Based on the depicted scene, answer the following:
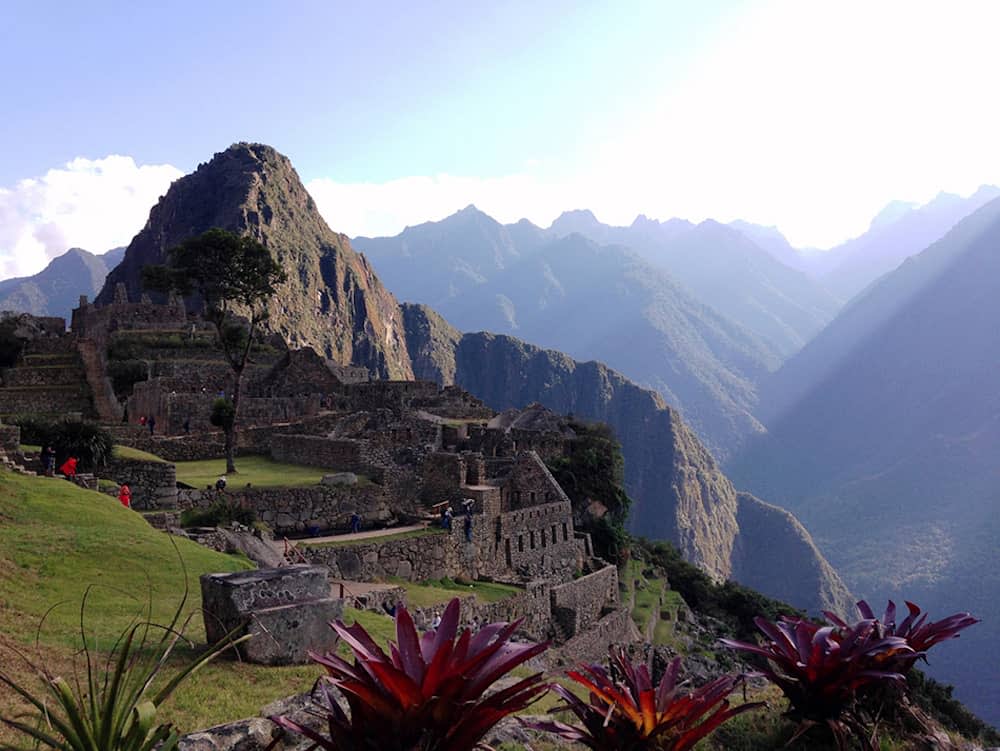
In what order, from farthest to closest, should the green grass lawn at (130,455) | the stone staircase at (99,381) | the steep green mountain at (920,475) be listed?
the steep green mountain at (920,475)
the stone staircase at (99,381)
the green grass lawn at (130,455)

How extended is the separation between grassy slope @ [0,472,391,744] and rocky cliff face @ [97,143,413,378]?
147 meters

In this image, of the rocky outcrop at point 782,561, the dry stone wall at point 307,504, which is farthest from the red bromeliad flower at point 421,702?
the rocky outcrop at point 782,561

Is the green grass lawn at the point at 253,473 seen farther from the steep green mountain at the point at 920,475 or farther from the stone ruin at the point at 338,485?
the steep green mountain at the point at 920,475

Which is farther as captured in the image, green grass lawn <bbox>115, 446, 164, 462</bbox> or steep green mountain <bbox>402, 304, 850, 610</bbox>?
steep green mountain <bbox>402, 304, 850, 610</bbox>

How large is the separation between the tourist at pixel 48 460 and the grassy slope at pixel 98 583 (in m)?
1.47

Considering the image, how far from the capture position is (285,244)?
175 meters

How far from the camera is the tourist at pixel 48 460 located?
17.4m

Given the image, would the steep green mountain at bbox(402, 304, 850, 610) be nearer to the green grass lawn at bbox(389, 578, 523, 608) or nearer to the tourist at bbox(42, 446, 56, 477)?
the green grass lawn at bbox(389, 578, 523, 608)

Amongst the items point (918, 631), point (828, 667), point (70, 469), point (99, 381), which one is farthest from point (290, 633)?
point (99, 381)

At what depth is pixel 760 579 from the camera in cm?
13288

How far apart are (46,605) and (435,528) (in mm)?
13840

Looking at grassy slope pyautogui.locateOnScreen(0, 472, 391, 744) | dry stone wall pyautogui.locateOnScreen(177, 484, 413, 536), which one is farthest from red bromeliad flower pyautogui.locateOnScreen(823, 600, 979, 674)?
dry stone wall pyautogui.locateOnScreen(177, 484, 413, 536)

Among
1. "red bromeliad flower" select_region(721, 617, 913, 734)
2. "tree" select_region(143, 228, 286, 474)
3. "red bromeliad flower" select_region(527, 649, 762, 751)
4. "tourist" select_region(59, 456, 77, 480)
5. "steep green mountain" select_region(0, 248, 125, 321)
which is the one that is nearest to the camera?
"red bromeliad flower" select_region(527, 649, 762, 751)

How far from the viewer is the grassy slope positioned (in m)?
7.04
